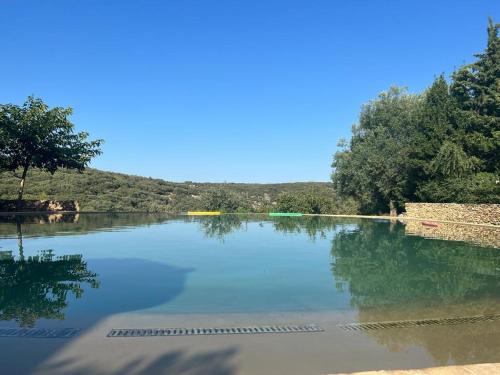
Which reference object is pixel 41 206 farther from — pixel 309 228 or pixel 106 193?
pixel 309 228

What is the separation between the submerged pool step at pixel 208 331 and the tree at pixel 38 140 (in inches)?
924

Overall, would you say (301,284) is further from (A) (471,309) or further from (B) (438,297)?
(A) (471,309)

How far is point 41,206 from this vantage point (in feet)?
96.3

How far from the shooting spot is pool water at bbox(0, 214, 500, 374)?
19.3 ft

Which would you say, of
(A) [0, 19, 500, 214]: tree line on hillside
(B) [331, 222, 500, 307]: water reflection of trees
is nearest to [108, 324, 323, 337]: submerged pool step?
(B) [331, 222, 500, 307]: water reflection of trees

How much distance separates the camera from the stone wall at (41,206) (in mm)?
27750

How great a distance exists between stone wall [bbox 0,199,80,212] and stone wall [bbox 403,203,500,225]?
23919mm

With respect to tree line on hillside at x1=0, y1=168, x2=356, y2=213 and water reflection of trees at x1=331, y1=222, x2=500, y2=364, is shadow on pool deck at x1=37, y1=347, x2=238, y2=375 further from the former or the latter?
tree line on hillside at x1=0, y1=168, x2=356, y2=213

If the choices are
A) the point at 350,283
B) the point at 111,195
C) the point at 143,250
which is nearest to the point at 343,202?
the point at 111,195

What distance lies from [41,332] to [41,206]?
27506 mm

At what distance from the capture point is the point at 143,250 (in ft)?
40.3

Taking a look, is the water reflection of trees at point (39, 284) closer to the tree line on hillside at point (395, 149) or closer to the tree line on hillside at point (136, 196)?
the tree line on hillside at point (395, 149)

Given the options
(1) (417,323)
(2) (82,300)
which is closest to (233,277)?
(2) (82,300)

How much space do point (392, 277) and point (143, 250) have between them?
275 inches
